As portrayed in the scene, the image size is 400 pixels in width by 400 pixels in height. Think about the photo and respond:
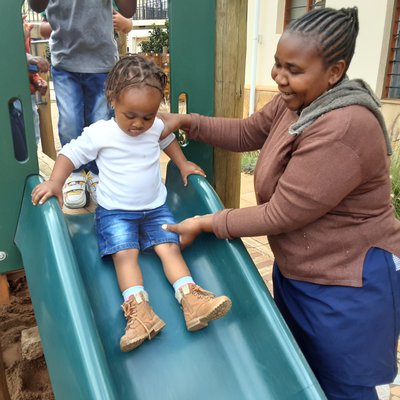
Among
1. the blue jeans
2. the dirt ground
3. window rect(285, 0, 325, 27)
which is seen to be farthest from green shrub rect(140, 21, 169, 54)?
the blue jeans

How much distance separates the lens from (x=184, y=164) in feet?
7.95

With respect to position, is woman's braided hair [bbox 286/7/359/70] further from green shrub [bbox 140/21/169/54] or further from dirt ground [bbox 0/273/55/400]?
green shrub [bbox 140/21/169/54]

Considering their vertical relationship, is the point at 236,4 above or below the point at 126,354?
above

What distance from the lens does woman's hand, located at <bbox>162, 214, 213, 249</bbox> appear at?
1.97 metres

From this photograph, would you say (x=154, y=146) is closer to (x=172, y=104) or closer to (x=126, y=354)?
(x=172, y=104)

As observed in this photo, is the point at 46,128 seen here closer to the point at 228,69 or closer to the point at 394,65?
the point at 228,69

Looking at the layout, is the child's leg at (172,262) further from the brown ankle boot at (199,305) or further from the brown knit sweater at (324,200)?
the brown knit sweater at (324,200)

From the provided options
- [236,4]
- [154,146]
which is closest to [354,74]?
[236,4]

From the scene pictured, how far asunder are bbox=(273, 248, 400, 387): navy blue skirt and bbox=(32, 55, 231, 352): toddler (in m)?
0.38

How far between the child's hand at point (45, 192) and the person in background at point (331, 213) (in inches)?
23.0

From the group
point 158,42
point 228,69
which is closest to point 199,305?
point 228,69

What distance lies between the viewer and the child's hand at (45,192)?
1905 millimetres

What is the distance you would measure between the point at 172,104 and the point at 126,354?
1303mm

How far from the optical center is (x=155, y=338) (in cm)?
182
